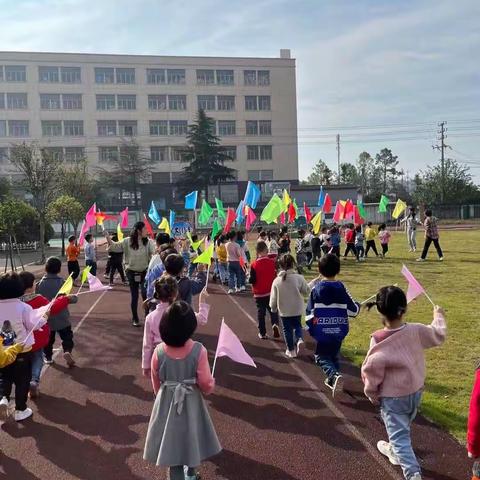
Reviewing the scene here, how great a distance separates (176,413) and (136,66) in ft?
227

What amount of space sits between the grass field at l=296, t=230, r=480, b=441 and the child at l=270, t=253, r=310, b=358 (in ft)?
3.08

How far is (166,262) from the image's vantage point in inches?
228

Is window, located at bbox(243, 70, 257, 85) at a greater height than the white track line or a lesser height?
greater

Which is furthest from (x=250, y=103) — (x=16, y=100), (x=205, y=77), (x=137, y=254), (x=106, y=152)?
(x=137, y=254)

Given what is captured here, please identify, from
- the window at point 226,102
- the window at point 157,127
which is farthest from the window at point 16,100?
the window at point 226,102

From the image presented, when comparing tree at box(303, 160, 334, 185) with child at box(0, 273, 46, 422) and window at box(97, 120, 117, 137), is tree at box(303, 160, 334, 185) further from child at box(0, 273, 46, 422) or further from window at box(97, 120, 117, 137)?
child at box(0, 273, 46, 422)

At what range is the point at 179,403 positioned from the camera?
3.38 metres

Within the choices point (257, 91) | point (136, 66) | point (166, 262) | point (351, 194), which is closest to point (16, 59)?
point (136, 66)

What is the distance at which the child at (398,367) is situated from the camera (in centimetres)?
380

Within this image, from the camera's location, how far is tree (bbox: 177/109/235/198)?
59062 millimetres

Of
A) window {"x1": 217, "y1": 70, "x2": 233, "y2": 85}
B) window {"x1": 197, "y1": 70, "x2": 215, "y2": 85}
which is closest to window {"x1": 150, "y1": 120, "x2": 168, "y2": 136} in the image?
window {"x1": 197, "y1": 70, "x2": 215, "y2": 85}

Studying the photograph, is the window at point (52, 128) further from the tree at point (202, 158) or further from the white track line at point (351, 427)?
the white track line at point (351, 427)

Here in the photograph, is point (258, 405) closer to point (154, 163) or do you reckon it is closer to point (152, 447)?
point (152, 447)

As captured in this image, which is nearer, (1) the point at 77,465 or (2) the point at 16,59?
(1) the point at 77,465
